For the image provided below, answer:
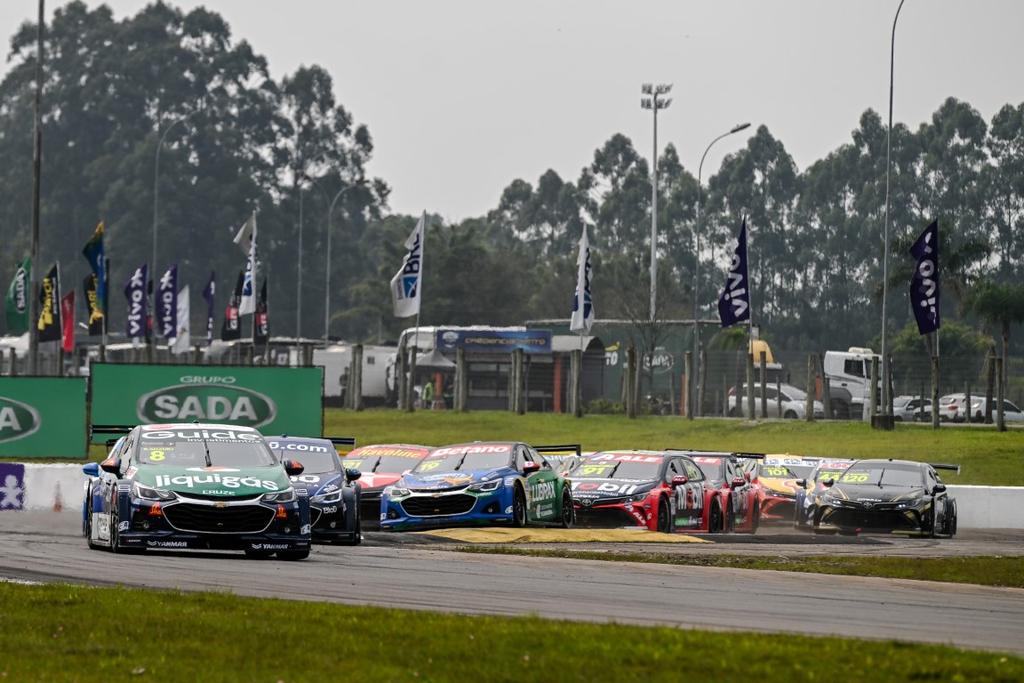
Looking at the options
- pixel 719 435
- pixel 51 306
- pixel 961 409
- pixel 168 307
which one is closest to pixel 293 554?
pixel 719 435

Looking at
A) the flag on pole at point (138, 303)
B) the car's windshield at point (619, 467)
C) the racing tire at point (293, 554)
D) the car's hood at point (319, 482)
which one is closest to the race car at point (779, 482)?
the car's windshield at point (619, 467)

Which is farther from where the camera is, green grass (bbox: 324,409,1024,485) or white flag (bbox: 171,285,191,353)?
white flag (bbox: 171,285,191,353)

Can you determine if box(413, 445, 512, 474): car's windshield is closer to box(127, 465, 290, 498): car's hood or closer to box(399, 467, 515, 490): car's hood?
box(399, 467, 515, 490): car's hood

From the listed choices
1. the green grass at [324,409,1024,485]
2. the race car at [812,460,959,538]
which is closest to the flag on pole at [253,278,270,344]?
the green grass at [324,409,1024,485]

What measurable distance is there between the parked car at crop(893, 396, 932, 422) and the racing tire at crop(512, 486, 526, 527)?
73.2 feet

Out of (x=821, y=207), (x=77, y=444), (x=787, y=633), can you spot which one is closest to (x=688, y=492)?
(x=77, y=444)

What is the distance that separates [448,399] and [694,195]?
213 ft

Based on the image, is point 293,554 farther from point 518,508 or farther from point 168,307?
point 168,307

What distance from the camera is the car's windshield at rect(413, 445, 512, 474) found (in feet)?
82.3

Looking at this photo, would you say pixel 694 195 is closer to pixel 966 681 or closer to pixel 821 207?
pixel 821 207

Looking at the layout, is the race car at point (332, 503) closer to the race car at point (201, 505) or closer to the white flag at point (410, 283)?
the race car at point (201, 505)

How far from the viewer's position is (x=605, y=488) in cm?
2645

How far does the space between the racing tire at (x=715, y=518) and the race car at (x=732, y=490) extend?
4.7 inches

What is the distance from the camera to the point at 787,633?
12.3m
